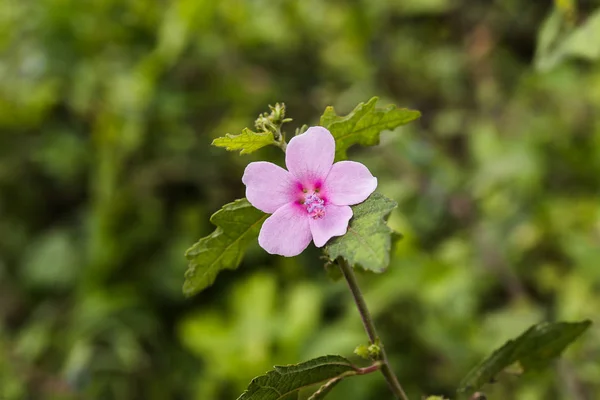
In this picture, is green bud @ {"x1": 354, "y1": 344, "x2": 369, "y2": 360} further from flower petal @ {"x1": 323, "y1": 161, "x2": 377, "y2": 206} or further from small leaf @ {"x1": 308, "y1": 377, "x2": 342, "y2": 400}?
flower petal @ {"x1": 323, "y1": 161, "x2": 377, "y2": 206}

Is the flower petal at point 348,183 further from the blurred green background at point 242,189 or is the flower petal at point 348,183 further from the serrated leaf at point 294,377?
the blurred green background at point 242,189

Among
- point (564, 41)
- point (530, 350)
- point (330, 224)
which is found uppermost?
point (564, 41)

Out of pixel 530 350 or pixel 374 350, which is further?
pixel 530 350

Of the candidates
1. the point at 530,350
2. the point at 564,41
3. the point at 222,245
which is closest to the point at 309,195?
the point at 222,245

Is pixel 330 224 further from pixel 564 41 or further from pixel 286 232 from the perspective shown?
pixel 564 41

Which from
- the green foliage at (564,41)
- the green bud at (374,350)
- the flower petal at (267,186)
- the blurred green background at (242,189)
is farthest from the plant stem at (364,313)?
the blurred green background at (242,189)

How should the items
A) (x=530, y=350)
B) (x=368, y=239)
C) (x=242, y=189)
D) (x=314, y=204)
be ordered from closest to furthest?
(x=368, y=239), (x=314, y=204), (x=530, y=350), (x=242, y=189)

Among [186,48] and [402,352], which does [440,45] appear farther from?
[402,352]
